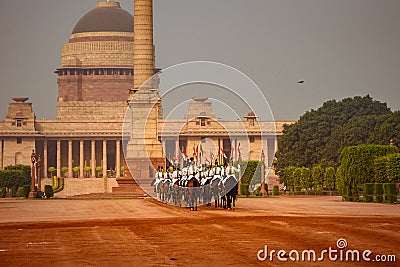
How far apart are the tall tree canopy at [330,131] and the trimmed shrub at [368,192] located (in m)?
38.9

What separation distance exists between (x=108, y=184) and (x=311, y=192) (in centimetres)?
4193

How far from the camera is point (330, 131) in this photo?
396ft

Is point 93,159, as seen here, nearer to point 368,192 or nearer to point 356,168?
point 356,168

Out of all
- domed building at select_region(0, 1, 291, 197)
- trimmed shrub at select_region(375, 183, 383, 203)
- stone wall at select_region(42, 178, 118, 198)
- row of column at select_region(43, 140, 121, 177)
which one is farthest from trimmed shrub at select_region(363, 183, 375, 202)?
row of column at select_region(43, 140, 121, 177)

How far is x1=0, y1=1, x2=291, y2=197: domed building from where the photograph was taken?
152m

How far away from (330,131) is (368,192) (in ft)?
193

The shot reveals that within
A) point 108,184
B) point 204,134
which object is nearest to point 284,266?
point 108,184

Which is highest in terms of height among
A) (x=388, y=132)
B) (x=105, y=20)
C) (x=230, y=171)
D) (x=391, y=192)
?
(x=105, y=20)

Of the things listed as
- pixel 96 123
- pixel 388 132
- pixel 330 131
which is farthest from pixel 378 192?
pixel 96 123

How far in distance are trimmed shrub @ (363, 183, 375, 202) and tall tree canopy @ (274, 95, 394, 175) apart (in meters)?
38.9

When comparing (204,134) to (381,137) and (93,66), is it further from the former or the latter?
(381,137)

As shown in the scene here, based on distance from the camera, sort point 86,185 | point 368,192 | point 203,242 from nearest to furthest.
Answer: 1. point 203,242
2. point 368,192
3. point 86,185

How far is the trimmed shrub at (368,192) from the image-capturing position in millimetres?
61531

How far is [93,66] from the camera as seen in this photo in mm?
169375
